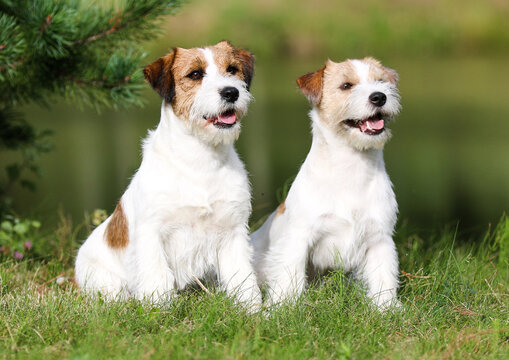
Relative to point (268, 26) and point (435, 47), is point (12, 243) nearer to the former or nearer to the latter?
point (268, 26)

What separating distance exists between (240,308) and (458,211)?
6605 mm

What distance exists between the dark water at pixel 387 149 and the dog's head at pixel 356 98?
7.13 feet

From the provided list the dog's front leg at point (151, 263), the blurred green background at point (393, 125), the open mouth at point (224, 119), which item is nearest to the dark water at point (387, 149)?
the blurred green background at point (393, 125)

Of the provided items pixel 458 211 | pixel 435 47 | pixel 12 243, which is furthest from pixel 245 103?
pixel 435 47

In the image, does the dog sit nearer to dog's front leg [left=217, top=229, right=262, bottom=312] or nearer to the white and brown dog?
dog's front leg [left=217, top=229, right=262, bottom=312]

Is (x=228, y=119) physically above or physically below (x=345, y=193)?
above

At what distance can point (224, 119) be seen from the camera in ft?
14.6

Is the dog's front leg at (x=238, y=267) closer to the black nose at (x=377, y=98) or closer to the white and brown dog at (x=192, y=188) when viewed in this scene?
the white and brown dog at (x=192, y=188)

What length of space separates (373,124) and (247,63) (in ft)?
3.12

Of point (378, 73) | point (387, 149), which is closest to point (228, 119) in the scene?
point (378, 73)

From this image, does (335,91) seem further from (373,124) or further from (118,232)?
(118,232)

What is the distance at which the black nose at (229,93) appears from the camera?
4332 millimetres

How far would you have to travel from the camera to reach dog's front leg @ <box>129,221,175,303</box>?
14.7ft

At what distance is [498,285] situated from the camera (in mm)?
5145
